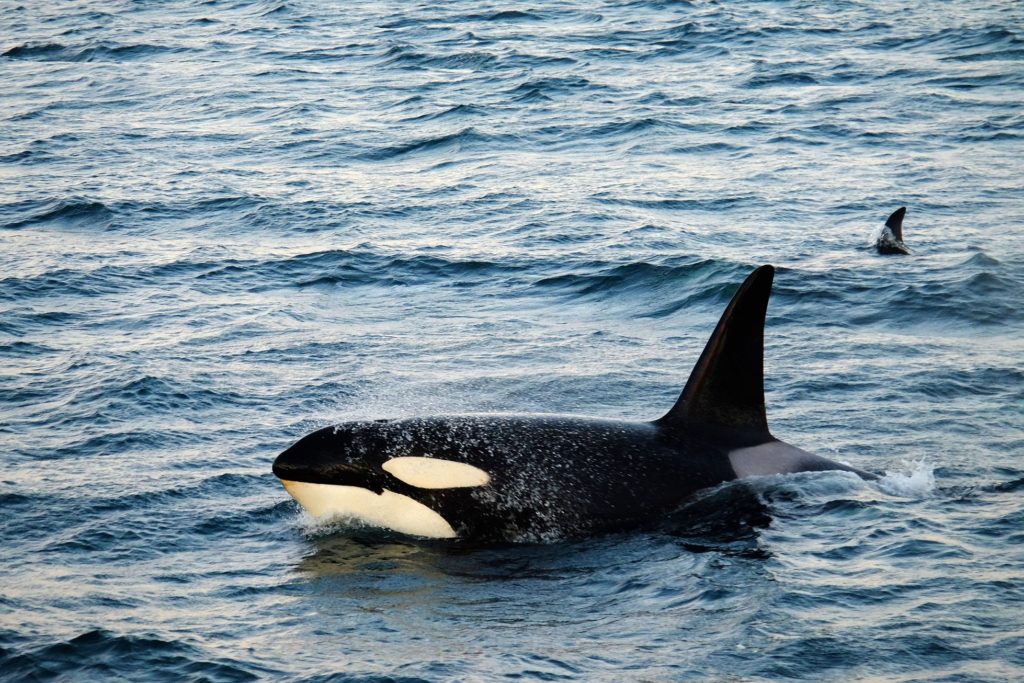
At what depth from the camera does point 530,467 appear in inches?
370

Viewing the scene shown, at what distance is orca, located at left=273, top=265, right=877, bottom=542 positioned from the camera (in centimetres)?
929

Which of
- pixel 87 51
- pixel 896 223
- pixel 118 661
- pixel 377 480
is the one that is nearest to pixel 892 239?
pixel 896 223

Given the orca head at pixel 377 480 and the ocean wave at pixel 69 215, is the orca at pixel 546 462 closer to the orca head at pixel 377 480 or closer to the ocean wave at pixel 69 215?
the orca head at pixel 377 480

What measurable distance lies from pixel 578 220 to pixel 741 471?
9783mm

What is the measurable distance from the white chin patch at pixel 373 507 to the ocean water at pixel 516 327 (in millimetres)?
155

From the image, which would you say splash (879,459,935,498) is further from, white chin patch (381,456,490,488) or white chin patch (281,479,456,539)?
white chin patch (281,479,456,539)

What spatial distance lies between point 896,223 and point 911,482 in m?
6.97

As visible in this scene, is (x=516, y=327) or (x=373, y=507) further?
(x=516, y=327)

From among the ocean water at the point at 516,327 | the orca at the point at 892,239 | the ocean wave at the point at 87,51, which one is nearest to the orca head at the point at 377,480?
the ocean water at the point at 516,327

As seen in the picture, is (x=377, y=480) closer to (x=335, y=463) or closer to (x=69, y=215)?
(x=335, y=463)

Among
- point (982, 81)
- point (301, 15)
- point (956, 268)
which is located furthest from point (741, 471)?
point (301, 15)

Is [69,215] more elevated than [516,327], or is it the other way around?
[69,215]

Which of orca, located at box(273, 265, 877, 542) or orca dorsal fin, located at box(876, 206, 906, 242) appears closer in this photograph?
orca, located at box(273, 265, 877, 542)

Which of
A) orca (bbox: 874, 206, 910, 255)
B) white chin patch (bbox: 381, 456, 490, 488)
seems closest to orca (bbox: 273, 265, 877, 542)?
white chin patch (bbox: 381, 456, 490, 488)
